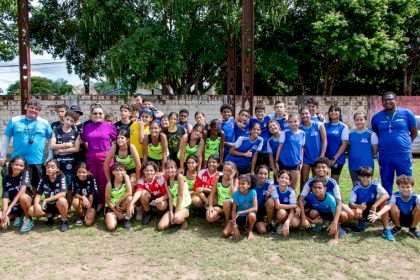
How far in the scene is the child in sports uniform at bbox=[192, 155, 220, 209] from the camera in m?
5.45

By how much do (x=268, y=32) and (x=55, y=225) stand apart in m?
10.8

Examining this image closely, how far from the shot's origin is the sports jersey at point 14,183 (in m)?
5.32

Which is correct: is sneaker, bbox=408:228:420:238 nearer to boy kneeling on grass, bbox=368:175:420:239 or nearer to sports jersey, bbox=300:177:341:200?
boy kneeling on grass, bbox=368:175:420:239

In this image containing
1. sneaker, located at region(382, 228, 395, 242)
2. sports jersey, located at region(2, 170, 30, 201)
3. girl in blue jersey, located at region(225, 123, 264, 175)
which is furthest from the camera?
girl in blue jersey, located at region(225, 123, 264, 175)

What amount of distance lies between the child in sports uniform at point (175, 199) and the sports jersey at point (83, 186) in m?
1.11

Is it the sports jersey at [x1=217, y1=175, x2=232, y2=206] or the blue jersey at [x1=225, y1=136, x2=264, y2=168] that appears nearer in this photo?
the sports jersey at [x1=217, y1=175, x2=232, y2=206]

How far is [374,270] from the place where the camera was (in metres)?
3.96

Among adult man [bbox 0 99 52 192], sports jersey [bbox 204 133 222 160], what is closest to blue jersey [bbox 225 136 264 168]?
sports jersey [bbox 204 133 222 160]

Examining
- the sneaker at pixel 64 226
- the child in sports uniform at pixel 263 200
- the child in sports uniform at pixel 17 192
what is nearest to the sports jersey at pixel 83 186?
the sneaker at pixel 64 226

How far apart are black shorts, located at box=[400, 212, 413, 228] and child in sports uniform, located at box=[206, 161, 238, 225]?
2179mm

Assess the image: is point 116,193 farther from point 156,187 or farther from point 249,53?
point 249,53

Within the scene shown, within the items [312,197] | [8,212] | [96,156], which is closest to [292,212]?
[312,197]

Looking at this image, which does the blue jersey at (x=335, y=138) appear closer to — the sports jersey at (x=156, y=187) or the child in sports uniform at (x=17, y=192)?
the sports jersey at (x=156, y=187)

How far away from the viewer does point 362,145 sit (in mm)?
5434
